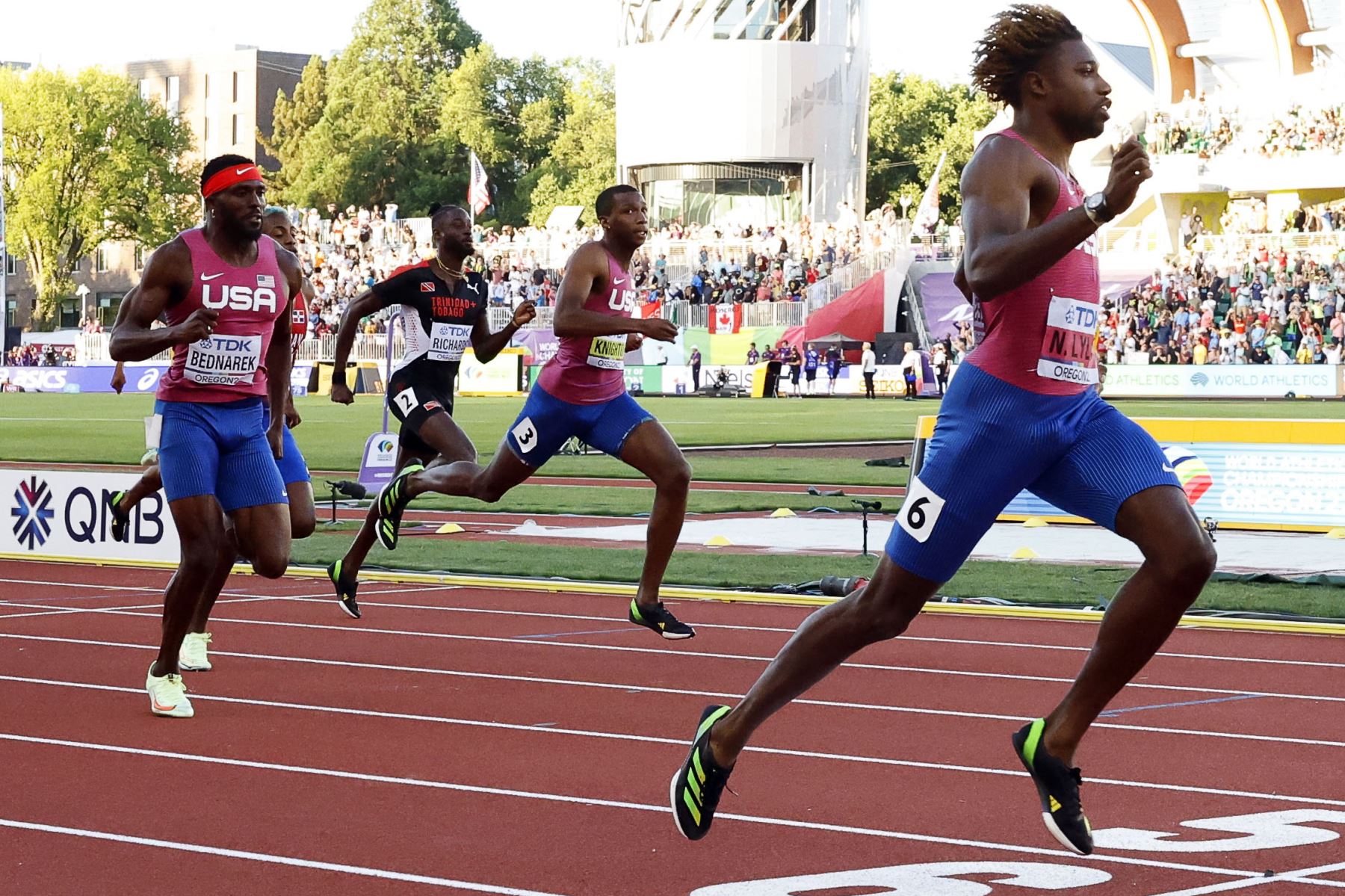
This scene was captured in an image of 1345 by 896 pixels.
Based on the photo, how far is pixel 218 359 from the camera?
7.28m

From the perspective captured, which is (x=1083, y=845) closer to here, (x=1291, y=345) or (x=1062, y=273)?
(x=1062, y=273)

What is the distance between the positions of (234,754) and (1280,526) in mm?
9854

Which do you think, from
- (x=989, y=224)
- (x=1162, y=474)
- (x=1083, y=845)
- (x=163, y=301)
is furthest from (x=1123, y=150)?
(x=163, y=301)

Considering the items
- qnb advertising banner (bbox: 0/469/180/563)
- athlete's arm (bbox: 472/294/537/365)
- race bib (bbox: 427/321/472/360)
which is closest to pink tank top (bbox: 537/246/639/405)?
athlete's arm (bbox: 472/294/537/365)

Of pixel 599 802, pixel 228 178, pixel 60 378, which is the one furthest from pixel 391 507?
pixel 60 378

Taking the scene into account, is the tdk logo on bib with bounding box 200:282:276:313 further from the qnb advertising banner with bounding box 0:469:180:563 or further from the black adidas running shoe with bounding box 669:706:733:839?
the qnb advertising banner with bounding box 0:469:180:563

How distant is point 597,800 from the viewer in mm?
5543

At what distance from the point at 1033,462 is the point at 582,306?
4541 millimetres

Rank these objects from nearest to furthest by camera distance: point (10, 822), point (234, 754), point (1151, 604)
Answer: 1. point (1151, 604)
2. point (10, 822)
3. point (234, 754)

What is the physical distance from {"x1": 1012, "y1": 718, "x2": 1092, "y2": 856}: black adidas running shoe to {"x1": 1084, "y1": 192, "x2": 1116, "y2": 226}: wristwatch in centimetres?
126

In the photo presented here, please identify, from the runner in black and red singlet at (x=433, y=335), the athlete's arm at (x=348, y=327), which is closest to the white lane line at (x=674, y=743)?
the runner in black and red singlet at (x=433, y=335)

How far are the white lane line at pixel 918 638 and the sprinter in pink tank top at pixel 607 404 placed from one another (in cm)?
64

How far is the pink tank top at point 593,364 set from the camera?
29.8ft

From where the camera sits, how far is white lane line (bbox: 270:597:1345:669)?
27.9 ft
